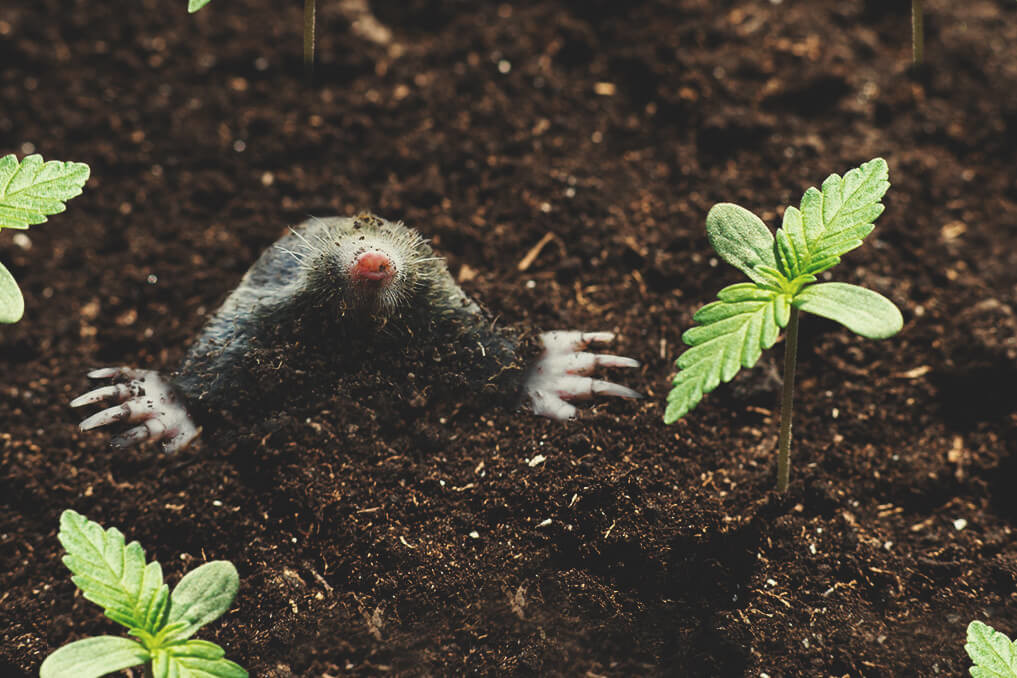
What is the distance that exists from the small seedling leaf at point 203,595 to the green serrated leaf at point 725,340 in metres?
0.78

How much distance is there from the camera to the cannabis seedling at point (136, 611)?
1.49 m

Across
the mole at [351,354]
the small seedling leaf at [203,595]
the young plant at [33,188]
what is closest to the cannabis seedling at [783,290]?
the mole at [351,354]

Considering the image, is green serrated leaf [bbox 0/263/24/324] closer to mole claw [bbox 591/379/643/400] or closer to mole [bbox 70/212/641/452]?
mole [bbox 70/212/641/452]

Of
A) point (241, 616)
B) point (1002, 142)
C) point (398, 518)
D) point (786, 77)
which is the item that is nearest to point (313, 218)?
point (398, 518)

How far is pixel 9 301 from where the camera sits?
1.62m

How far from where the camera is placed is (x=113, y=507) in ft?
6.65

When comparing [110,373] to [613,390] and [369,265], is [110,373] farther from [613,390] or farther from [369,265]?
[613,390]

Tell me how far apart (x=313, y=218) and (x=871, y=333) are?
4.37 ft

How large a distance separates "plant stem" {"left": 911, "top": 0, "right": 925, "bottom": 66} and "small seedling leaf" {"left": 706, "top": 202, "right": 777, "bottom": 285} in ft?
3.75

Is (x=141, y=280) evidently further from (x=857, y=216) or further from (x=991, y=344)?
(x=991, y=344)

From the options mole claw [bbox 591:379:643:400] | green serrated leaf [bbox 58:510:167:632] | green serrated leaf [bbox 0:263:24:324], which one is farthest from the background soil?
green serrated leaf [bbox 0:263:24:324]

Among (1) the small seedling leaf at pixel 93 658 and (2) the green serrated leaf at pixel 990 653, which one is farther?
(2) the green serrated leaf at pixel 990 653

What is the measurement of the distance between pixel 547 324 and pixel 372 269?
46 centimetres

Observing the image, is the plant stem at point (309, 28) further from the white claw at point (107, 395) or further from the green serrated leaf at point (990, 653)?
the green serrated leaf at point (990, 653)
